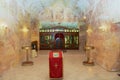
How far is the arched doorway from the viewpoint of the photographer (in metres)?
17.6

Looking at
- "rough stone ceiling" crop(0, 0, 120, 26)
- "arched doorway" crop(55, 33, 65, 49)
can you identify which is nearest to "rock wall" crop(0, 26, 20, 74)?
"rough stone ceiling" crop(0, 0, 120, 26)

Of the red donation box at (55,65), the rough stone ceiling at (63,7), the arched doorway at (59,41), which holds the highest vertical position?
the rough stone ceiling at (63,7)

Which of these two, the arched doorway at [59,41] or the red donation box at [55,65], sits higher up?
the arched doorway at [59,41]

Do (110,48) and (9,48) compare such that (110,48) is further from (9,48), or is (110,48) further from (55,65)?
(9,48)

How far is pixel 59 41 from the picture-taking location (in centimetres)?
1762

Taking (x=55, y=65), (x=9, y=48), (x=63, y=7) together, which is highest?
(x=63, y=7)

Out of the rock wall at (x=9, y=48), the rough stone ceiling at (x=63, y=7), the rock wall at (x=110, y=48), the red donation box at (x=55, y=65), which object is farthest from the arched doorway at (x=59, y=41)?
the red donation box at (x=55, y=65)

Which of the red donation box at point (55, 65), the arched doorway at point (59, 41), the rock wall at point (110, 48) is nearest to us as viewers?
the red donation box at point (55, 65)

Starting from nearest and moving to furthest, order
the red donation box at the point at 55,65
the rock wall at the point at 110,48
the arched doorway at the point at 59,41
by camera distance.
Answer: the red donation box at the point at 55,65
the rock wall at the point at 110,48
the arched doorway at the point at 59,41

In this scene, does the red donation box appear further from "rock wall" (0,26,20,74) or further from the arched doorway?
the arched doorway

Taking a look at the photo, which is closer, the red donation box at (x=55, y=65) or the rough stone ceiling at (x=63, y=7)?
the red donation box at (x=55, y=65)

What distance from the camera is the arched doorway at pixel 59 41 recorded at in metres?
17.6

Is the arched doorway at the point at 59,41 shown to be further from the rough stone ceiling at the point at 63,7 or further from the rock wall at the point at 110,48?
the rock wall at the point at 110,48

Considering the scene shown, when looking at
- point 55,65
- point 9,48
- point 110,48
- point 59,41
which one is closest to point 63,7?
point 59,41
